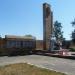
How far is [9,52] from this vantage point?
99.3 feet

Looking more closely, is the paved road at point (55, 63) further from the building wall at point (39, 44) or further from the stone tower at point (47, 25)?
the building wall at point (39, 44)

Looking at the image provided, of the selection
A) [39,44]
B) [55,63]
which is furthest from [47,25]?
[55,63]

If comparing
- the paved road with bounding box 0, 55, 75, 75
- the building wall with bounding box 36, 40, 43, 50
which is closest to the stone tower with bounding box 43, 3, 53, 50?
the building wall with bounding box 36, 40, 43, 50

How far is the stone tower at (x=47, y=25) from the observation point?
32156 mm

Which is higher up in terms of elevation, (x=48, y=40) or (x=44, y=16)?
(x=44, y=16)

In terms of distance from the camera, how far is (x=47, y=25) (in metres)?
32.3

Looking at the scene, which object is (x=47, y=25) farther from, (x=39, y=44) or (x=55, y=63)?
(x=55, y=63)

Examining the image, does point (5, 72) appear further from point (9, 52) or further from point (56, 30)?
point (56, 30)

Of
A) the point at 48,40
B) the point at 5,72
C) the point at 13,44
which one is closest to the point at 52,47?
the point at 48,40

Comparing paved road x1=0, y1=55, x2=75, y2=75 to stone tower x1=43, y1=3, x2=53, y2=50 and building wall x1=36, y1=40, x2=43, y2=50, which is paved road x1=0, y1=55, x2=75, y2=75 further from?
building wall x1=36, y1=40, x2=43, y2=50

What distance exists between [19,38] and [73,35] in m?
27.8

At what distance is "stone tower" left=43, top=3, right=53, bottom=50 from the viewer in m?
32.2

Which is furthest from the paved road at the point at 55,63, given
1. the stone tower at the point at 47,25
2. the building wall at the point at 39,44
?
the building wall at the point at 39,44

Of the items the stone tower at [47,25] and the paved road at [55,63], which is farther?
the stone tower at [47,25]
